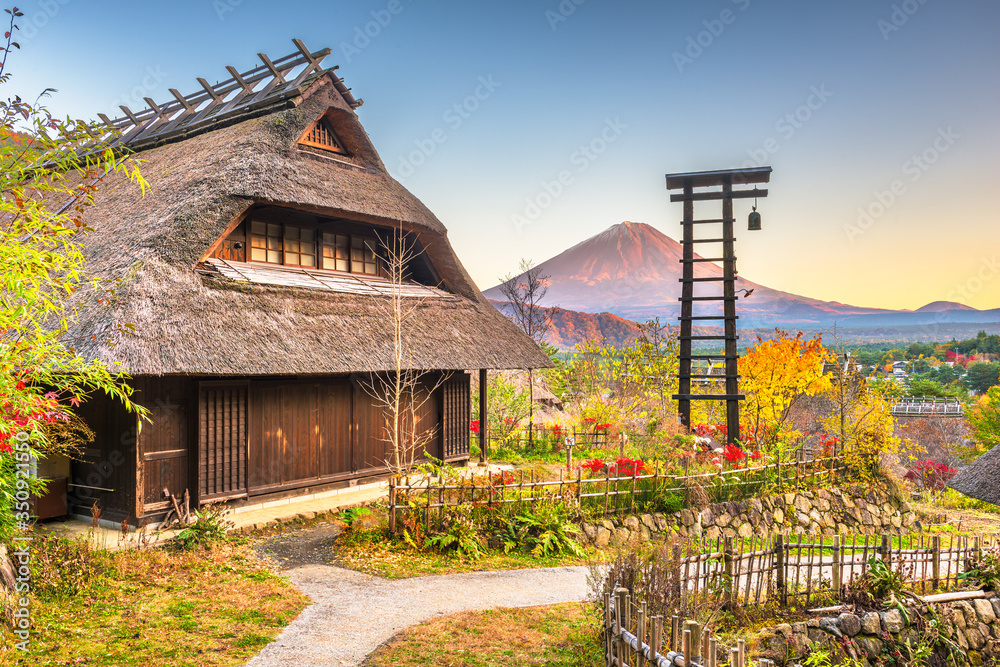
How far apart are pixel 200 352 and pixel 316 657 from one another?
4.93 meters

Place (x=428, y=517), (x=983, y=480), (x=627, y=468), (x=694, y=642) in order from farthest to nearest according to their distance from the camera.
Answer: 1. (x=627, y=468)
2. (x=428, y=517)
3. (x=983, y=480)
4. (x=694, y=642)

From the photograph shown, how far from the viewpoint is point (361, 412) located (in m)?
12.7

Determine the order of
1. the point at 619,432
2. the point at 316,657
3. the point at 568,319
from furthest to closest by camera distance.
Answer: the point at 568,319, the point at 619,432, the point at 316,657

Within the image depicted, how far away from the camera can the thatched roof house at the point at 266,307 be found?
949 centimetres

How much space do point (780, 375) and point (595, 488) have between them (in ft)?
22.6

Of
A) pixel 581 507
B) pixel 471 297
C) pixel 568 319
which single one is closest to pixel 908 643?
pixel 581 507

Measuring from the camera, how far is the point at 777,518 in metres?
12.4

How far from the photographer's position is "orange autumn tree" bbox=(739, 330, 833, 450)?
49.0 ft

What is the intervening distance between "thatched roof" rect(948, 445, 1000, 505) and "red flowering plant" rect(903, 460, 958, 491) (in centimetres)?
1597

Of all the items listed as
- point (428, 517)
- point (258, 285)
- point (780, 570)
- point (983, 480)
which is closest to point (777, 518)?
point (983, 480)

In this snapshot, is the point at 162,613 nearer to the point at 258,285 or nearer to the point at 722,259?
the point at 258,285

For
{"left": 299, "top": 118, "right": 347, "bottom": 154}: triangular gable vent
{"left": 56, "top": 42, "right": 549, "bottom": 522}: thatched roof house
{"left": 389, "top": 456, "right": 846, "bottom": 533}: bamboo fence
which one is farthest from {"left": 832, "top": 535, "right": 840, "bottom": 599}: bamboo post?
{"left": 299, "top": 118, "right": 347, "bottom": 154}: triangular gable vent

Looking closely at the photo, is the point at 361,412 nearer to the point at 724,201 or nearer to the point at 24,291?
the point at 24,291

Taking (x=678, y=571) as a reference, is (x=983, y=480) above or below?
above
